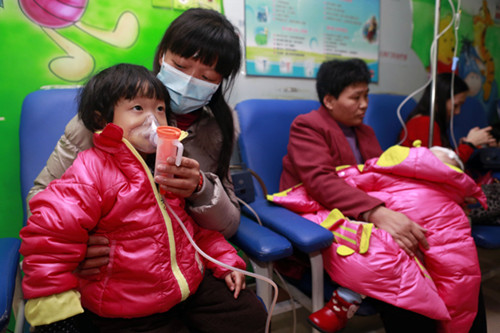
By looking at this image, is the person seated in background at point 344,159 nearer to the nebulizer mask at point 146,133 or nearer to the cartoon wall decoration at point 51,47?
the nebulizer mask at point 146,133

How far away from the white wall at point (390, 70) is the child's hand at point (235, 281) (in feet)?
3.51

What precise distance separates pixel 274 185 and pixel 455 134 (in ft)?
4.94

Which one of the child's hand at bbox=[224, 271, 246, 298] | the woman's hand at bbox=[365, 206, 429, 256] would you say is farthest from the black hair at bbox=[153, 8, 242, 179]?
the woman's hand at bbox=[365, 206, 429, 256]

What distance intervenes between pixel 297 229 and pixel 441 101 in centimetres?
163

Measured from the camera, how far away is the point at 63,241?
62cm

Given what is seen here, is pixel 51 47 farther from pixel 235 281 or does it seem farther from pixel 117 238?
pixel 235 281

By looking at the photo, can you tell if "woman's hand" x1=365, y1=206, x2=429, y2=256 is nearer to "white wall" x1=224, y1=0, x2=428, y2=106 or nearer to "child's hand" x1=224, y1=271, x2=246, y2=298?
"child's hand" x1=224, y1=271, x2=246, y2=298

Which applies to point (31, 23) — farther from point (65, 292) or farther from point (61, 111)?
point (65, 292)

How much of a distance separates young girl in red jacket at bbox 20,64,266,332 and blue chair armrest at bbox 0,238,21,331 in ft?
0.22

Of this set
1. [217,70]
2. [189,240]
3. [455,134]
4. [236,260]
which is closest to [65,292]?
[189,240]

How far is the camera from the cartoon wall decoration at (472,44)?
2242mm

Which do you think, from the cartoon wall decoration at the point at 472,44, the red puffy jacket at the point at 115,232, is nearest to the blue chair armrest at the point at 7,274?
the red puffy jacket at the point at 115,232

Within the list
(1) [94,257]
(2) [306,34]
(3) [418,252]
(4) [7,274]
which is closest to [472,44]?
(2) [306,34]

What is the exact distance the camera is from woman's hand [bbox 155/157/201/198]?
2.25ft
